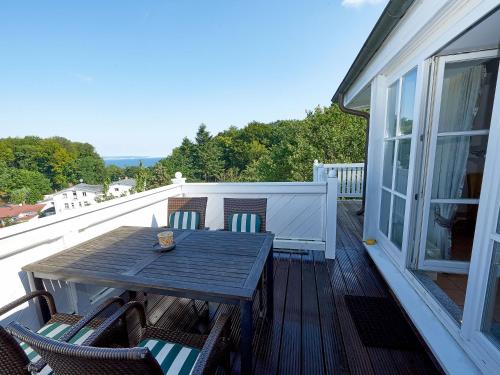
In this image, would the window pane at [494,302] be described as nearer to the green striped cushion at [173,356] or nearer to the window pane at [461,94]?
the window pane at [461,94]

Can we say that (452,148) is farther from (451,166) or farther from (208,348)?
(208,348)

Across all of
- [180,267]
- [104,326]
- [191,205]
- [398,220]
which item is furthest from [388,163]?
[104,326]

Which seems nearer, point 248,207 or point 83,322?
point 83,322

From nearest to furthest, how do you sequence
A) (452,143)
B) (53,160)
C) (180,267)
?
(180,267) → (452,143) → (53,160)

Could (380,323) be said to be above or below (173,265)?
below

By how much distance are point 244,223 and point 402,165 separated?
69.8 inches

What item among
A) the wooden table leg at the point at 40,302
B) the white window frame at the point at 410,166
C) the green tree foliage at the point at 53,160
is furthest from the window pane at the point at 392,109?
the green tree foliage at the point at 53,160

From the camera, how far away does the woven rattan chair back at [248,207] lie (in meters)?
2.44

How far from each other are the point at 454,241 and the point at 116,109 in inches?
1110

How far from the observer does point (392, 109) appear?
278 centimetres

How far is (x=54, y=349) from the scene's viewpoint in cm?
76

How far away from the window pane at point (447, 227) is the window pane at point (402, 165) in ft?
1.13

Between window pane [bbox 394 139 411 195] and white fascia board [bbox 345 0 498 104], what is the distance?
740 mm

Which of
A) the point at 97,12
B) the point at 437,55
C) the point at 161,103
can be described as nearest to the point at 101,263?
the point at 437,55
